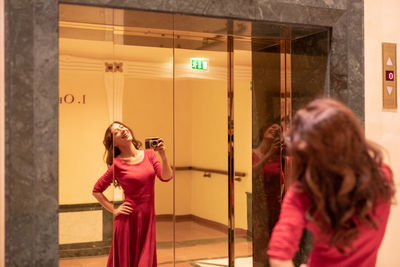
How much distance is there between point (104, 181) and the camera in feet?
12.6

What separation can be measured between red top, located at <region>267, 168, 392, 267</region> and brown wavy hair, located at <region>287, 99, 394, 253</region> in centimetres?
3

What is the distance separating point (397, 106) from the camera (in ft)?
13.6

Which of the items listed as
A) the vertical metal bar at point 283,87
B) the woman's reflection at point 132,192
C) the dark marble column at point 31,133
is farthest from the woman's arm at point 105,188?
the vertical metal bar at point 283,87

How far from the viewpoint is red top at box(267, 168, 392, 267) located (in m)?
1.86

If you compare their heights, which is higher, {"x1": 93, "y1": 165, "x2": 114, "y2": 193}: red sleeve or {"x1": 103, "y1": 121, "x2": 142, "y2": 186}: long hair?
{"x1": 103, "y1": 121, "x2": 142, "y2": 186}: long hair

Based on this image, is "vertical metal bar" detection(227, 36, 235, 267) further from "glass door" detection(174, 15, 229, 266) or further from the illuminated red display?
the illuminated red display

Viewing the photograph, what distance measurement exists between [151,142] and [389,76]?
1913mm

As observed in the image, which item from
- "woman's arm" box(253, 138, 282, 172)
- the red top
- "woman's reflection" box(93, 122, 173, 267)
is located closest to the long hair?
"woman's reflection" box(93, 122, 173, 267)

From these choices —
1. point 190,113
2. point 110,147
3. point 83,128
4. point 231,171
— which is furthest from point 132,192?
point 231,171

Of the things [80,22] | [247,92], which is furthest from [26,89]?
[247,92]

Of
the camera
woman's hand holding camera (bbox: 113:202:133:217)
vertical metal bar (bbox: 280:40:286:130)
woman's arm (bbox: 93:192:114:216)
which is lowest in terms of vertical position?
woman's hand holding camera (bbox: 113:202:133:217)

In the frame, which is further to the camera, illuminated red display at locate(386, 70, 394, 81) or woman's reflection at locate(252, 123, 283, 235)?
woman's reflection at locate(252, 123, 283, 235)

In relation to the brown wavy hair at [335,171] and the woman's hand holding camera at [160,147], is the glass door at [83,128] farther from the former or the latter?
the brown wavy hair at [335,171]

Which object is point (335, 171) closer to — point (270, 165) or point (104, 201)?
point (104, 201)
